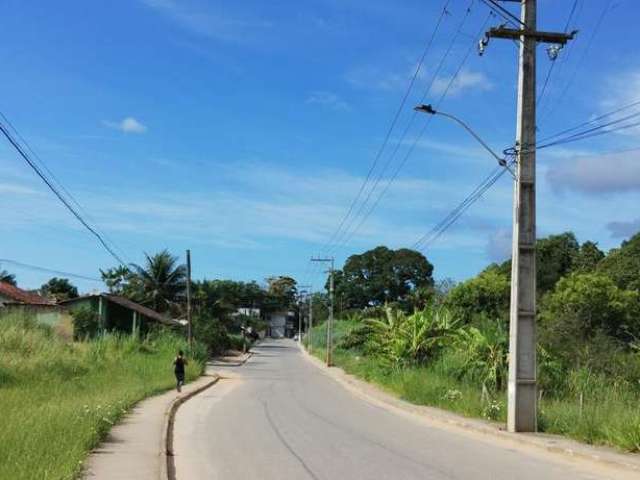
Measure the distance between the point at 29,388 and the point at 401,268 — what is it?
11557 centimetres

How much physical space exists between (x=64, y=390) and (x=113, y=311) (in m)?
38.6

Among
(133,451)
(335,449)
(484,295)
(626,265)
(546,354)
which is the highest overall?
(626,265)

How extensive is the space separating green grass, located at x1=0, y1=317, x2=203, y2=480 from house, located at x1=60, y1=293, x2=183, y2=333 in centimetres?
806

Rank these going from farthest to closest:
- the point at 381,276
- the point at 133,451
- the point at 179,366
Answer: the point at 381,276 < the point at 179,366 < the point at 133,451

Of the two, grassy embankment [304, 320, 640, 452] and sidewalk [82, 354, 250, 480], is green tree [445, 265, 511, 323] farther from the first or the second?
sidewalk [82, 354, 250, 480]

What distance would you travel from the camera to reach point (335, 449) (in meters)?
15.3

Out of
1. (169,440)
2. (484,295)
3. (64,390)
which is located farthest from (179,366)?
(484,295)

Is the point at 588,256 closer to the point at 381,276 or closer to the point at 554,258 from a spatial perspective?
the point at 554,258

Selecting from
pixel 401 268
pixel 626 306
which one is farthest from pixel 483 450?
pixel 401 268

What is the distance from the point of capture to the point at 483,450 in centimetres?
1566

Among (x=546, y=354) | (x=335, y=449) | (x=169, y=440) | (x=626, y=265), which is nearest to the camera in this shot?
(x=335, y=449)

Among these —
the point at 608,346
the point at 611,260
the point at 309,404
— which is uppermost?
the point at 611,260

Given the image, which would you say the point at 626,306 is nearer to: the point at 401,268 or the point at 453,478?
the point at 453,478

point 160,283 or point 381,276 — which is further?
point 381,276
